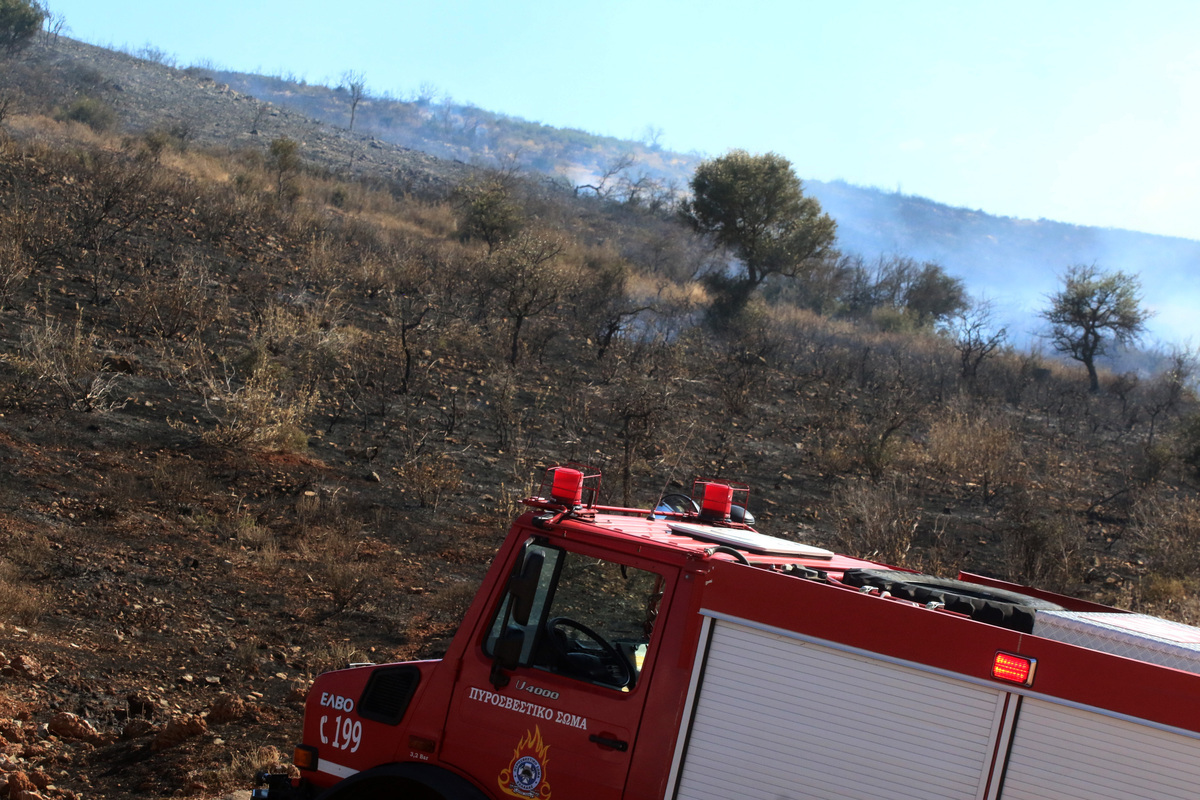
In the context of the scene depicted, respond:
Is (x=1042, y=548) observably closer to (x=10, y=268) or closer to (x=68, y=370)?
(x=68, y=370)

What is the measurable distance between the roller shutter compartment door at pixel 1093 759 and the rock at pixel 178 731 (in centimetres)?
418

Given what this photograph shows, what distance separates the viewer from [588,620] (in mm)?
3732

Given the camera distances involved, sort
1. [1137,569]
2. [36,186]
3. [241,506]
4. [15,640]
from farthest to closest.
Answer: [36,186], [1137,569], [241,506], [15,640]

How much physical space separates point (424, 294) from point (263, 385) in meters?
6.83

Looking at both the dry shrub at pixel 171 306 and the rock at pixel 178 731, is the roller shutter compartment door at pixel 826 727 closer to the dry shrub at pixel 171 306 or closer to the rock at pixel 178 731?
the rock at pixel 178 731

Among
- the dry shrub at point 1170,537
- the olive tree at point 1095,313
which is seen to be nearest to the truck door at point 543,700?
the dry shrub at point 1170,537

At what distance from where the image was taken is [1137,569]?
10.8 m

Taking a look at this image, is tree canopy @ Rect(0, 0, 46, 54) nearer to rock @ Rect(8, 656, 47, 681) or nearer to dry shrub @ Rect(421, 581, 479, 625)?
dry shrub @ Rect(421, 581, 479, 625)

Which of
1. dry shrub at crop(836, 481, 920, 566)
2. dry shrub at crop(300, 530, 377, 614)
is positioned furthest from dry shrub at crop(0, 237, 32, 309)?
dry shrub at crop(836, 481, 920, 566)

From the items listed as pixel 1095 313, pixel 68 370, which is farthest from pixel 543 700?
pixel 1095 313

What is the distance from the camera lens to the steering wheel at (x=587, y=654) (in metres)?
3.02

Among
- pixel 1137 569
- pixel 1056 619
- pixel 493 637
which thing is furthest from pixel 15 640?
pixel 1137 569

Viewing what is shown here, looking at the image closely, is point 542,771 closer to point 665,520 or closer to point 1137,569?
point 665,520

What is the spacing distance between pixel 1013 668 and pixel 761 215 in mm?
26203
